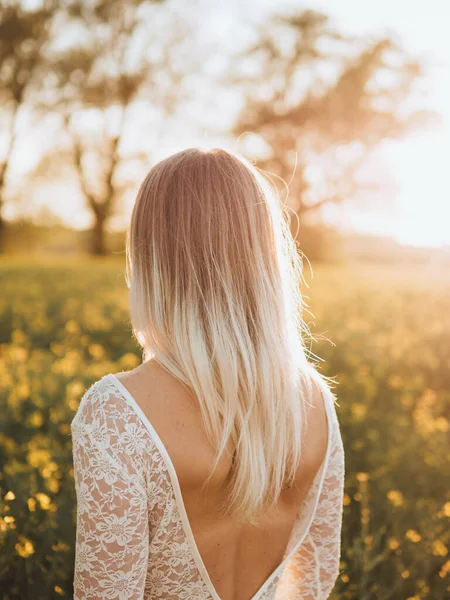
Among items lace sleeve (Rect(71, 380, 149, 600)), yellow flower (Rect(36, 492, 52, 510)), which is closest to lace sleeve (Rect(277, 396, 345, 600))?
lace sleeve (Rect(71, 380, 149, 600))

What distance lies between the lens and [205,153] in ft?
5.65

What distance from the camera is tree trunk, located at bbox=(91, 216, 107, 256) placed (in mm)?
33531

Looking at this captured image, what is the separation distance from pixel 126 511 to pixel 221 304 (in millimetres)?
552

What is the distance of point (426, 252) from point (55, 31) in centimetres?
2649

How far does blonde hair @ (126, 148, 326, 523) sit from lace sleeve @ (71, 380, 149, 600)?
0.19 meters

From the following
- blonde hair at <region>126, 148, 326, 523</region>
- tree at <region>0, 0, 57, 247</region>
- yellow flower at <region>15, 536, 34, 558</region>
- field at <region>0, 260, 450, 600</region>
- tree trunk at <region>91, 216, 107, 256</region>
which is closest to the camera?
blonde hair at <region>126, 148, 326, 523</region>

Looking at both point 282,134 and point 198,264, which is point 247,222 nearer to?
Answer: point 198,264

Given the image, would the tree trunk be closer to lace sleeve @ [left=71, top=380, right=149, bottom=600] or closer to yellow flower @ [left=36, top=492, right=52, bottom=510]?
yellow flower @ [left=36, top=492, right=52, bottom=510]

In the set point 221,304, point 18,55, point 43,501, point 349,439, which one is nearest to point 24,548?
point 43,501

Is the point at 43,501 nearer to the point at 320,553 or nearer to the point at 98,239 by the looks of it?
the point at 320,553

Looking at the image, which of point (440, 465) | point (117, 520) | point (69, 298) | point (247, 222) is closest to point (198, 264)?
point (247, 222)

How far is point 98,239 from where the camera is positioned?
34688 millimetres

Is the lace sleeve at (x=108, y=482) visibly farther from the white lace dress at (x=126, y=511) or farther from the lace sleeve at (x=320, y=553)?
the lace sleeve at (x=320, y=553)

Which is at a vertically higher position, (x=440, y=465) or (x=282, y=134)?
(x=282, y=134)
